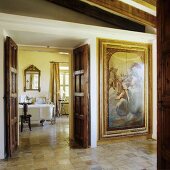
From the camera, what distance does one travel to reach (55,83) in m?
9.66

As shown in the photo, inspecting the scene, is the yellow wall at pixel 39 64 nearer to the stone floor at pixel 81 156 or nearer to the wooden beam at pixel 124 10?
the stone floor at pixel 81 156

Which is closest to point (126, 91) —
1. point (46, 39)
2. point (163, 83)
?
point (46, 39)

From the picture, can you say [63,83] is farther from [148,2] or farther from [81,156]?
[148,2]

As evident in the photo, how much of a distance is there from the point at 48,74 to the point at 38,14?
524 cm

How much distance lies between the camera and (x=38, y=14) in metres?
4.45

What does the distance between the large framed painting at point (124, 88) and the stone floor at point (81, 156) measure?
0.42 metres

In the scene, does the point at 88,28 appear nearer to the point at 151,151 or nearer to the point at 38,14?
the point at 38,14

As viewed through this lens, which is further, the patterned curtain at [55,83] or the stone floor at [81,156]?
the patterned curtain at [55,83]

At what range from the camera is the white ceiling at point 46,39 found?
4.14m

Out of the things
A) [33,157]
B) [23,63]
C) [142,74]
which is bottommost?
[33,157]

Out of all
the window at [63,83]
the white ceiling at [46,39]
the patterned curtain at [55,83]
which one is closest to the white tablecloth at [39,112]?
the patterned curtain at [55,83]

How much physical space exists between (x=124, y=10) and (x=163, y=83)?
2.86 m

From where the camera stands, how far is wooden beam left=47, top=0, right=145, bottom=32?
4699 mm

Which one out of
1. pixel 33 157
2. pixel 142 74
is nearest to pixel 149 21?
pixel 142 74
